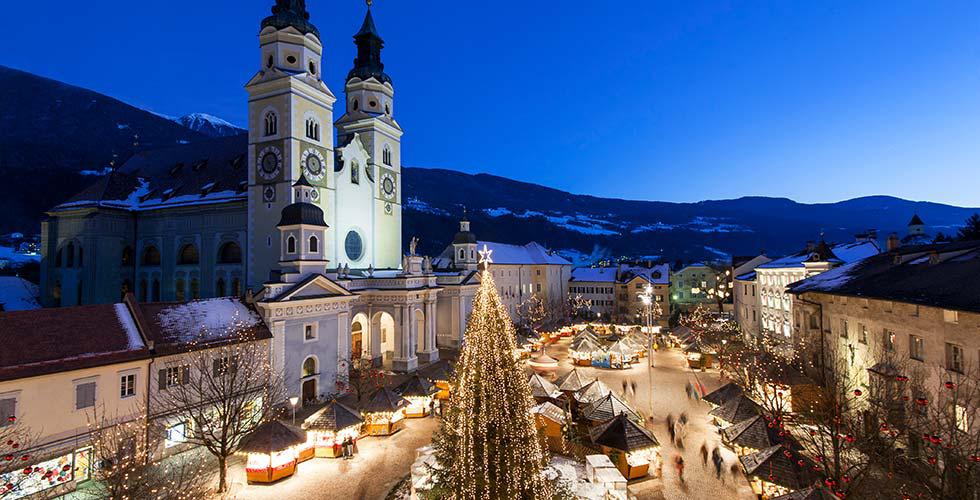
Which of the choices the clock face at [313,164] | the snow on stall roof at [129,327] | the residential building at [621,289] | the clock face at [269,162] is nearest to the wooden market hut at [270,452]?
the snow on stall roof at [129,327]

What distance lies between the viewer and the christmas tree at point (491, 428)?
29.8 ft

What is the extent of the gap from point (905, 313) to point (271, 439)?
90.6ft

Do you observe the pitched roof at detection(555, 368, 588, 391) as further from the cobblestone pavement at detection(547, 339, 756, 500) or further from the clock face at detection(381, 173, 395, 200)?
the clock face at detection(381, 173, 395, 200)

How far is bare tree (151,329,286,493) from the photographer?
1721cm

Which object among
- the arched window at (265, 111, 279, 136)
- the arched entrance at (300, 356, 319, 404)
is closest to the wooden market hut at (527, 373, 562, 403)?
the arched entrance at (300, 356, 319, 404)

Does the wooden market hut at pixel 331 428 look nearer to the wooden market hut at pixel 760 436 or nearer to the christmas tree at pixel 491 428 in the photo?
the christmas tree at pixel 491 428

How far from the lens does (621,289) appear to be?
229 ft

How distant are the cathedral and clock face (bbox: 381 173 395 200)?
115mm

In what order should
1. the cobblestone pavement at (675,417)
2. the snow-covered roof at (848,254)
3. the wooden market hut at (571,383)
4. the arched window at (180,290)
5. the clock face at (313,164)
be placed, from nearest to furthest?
the cobblestone pavement at (675,417), the wooden market hut at (571,383), the clock face at (313,164), the snow-covered roof at (848,254), the arched window at (180,290)

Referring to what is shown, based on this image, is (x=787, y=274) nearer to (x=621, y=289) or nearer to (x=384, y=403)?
(x=621, y=289)

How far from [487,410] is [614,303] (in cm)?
6521

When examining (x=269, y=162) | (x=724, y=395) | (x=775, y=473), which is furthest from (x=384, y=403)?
(x=269, y=162)

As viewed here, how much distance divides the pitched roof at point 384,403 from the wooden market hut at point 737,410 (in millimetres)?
16422

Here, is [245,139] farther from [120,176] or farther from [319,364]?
[319,364]
